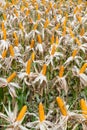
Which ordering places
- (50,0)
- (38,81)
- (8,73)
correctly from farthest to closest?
(50,0)
(8,73)
(38,81)

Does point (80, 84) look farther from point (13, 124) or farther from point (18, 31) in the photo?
point (18, 31)

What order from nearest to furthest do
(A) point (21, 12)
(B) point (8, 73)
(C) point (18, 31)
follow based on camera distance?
(B) point (8, 73)
(C) point (18, 31)
(A) point (21, 12)

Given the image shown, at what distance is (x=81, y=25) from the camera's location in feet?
15.5

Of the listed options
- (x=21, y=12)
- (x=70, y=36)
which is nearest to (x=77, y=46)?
(x=70, y=36)


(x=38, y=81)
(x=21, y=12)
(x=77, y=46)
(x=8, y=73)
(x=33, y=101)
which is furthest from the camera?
(x=21, y=12)

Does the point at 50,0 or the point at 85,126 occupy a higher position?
the point at 50,0

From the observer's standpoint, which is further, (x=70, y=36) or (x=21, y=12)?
(x=21, y=12)

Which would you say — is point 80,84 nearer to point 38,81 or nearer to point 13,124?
point 38,81

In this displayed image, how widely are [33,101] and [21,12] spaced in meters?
2.27

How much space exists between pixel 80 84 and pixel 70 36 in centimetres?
126

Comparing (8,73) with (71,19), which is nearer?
(8,73)

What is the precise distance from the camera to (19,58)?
10.7 ft

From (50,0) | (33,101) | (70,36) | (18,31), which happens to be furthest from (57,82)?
(50,0)

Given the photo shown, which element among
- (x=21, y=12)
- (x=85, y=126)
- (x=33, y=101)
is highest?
(x=21, y=12)
